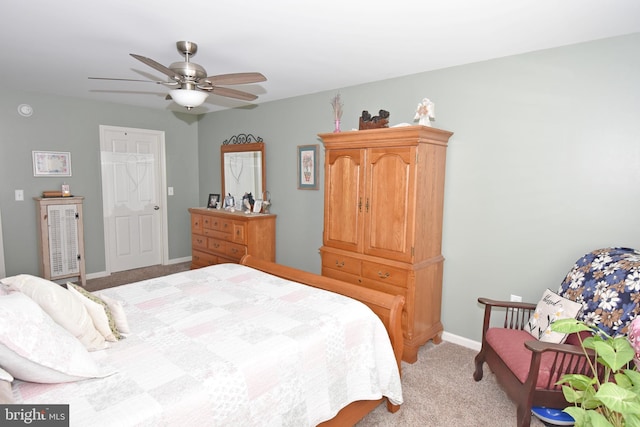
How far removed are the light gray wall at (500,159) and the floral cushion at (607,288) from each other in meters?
0.30

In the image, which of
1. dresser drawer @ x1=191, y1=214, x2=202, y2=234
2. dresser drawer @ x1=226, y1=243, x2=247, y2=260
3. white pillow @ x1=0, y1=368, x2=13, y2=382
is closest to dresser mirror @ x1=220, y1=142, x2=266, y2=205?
dresser drawer @ x1=191, y1=214, x2=202, y2=234

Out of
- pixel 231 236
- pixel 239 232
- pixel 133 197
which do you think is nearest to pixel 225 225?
pixel 231 236

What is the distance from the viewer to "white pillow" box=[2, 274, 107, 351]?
151 cm

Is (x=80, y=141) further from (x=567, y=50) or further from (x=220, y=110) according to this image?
(x=567, y=50)

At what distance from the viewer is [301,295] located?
2.33 metres

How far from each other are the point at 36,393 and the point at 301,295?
1.39 meters

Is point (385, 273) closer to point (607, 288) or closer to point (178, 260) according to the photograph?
point (607, 288)

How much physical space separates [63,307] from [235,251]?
2945 mm

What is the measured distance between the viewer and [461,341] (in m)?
3.17

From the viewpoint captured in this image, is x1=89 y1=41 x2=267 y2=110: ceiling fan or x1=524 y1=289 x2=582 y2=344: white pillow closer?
x1=524 y1=289 x2=582 y2=344: white pillow

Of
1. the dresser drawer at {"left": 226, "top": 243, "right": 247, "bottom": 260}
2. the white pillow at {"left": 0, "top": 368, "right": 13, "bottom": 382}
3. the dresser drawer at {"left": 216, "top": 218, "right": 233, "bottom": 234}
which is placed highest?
the dresser drawer at {"left": 216, "top": 218, "right": 233, "bottom": 234}

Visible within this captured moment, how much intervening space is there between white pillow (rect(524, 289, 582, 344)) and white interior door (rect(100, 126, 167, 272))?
5007mm

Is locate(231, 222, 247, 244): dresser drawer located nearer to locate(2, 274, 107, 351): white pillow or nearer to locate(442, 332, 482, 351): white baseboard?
locate(442, 332, 482, 351): white baseboard

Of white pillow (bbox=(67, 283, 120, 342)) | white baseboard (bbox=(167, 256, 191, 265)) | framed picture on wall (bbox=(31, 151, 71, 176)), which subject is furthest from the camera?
white baseboard (bbox=(167, 256, 191, 265))
